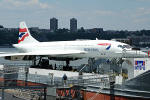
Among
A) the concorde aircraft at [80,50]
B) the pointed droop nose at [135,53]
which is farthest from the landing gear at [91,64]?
the pointed droop nose at [135,53]

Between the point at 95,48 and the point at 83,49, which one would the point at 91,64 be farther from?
the point at 83,49

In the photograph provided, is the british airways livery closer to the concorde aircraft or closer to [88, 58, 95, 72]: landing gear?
the concorde aircraft

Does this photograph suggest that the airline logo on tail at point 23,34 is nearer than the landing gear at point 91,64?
No

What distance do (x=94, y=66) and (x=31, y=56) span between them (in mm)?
12476

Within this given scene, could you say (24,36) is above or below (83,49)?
above

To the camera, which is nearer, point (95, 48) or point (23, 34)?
point (95, 48)

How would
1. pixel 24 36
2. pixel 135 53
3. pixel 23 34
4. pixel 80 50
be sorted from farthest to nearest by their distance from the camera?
pixel 23 34
pixel 24 36
pixel 80 50
pixel 135 53

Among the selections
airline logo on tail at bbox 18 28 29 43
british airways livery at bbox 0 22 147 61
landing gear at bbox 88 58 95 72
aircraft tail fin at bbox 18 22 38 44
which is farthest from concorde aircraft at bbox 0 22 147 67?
airline logo on tail at bbox 18 28 29 43

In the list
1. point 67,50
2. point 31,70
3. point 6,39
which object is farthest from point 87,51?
point 6,39

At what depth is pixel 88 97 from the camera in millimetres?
24734

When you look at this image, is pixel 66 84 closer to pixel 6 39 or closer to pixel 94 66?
pixel 94 66

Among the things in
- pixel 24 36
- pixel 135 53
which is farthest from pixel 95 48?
pixel 24 36

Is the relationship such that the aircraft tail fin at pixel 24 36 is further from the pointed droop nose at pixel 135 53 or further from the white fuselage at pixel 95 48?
the pointed droop nose at pixel 135 53

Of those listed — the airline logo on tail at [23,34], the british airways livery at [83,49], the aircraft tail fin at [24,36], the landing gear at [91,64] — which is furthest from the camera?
the airline logo on tail at [23,34]
